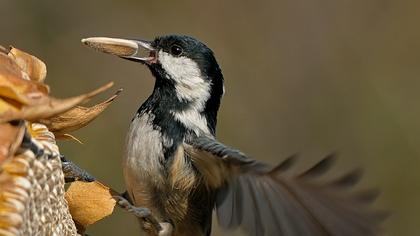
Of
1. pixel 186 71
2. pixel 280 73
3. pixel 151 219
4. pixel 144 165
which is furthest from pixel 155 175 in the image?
pixel 280 73

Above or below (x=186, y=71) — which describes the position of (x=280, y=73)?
below

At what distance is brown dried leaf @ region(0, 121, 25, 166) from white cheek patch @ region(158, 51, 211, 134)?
138cm

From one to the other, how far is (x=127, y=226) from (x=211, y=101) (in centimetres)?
157

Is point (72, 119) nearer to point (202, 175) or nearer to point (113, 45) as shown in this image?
point (113, 45)

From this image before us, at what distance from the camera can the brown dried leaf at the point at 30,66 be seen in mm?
1595

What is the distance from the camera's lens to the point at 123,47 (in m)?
2.64

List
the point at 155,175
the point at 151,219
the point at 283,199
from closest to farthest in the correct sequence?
the point at 283,199, the point at 151,219, the point at 155,175

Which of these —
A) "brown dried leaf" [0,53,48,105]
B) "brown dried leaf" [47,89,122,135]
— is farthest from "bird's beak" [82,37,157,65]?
"brown dried leaf" [0,53,48,105]

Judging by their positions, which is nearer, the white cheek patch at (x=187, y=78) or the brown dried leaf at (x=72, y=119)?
the brown dried leaf at (x=72, y=119)

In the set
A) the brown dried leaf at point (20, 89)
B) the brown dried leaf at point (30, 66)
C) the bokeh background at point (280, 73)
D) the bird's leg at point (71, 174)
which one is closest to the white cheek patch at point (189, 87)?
the bird's leg at point (71, 174)

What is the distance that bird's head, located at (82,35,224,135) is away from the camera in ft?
9.49

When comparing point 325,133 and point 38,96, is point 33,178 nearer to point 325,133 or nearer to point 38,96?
point 38,96

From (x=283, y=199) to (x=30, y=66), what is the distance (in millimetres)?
811

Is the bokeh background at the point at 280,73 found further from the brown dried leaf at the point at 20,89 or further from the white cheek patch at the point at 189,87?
the brown dried leaf at the point at 20,89
